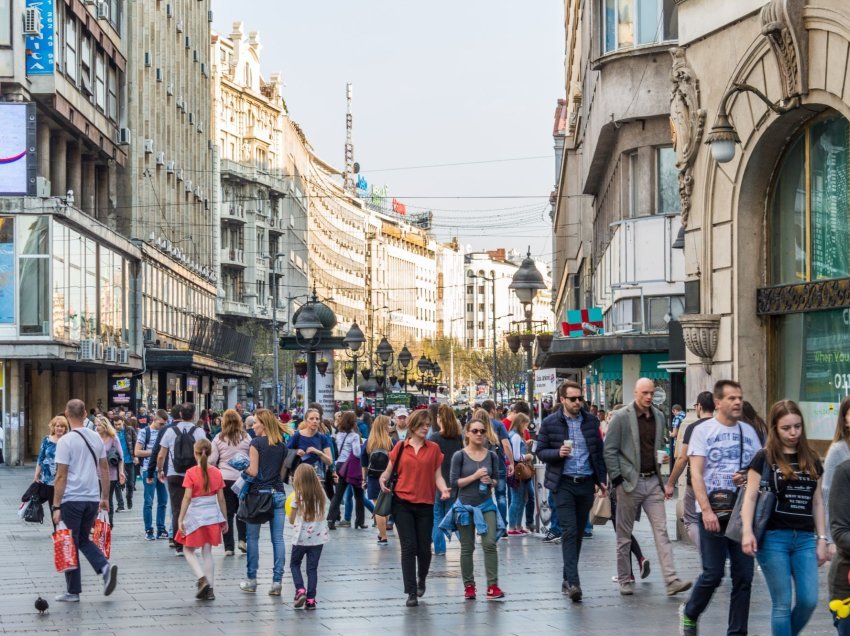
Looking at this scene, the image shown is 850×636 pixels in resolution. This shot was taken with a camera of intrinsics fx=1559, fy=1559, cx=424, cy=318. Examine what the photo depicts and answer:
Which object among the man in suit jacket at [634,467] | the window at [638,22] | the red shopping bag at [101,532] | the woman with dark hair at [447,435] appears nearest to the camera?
the man in suit jacket at [634,467]

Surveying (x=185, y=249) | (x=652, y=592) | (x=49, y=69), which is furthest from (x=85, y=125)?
(x=652, y=592)

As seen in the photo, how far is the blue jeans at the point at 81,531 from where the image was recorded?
13.6 meters

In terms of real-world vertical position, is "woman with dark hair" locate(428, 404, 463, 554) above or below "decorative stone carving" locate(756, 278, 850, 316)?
below

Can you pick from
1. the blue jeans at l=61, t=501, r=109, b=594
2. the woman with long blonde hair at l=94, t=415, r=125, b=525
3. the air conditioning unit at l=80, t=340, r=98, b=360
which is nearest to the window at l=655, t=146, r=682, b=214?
the woman with long blonde hair at l=94, t=415, r=125, b=525

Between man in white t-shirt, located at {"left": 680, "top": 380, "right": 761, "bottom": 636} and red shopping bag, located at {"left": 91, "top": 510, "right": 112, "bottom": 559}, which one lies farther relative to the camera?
red shopping bag, located at {"left": 91, "top": 510, "right": 112, "bottom": 559}

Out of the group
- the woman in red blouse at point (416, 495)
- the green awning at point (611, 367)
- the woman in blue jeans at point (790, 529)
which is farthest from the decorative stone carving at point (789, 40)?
the green awning at point (611, 367)

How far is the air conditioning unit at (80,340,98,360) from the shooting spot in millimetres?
48656

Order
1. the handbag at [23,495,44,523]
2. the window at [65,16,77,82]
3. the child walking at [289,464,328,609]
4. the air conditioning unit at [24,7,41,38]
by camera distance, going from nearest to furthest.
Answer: the child walking at [289,464,328,609], the handbag at [23,495,44,523], the air conditioning unit at [24,7,41,38], the window at [65,16,77,82]

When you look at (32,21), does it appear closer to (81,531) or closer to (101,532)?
(101,532)

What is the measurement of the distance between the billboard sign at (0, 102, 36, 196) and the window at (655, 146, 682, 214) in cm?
2018

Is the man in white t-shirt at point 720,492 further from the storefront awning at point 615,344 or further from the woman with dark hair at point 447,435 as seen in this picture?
the storefront awning at point 615,344

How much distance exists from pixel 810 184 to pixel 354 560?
6421mm

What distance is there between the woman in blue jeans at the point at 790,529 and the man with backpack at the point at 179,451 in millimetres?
9933

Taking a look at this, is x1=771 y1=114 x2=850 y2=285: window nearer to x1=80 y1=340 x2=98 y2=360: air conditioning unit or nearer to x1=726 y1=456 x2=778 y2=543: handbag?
x1=726 y1=456 x2=778 y2=543: handbag
